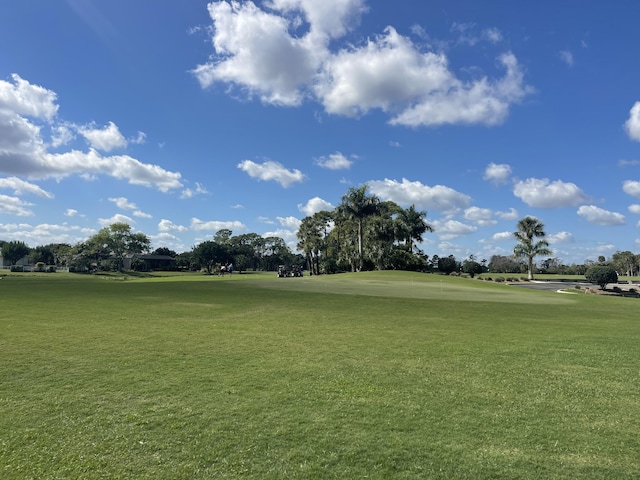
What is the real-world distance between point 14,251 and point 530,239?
156m

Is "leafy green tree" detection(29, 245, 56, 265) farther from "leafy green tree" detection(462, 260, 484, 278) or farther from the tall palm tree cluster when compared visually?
"leafy green tree" detection(462, 260, 484, 278)

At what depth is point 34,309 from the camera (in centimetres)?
1628

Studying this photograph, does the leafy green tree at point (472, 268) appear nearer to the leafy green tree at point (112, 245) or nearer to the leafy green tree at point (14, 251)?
the leafy green tree at point (112, 245)

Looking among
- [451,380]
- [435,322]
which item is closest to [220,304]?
[435,322]

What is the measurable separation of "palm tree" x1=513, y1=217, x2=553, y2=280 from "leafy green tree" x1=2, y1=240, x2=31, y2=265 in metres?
153

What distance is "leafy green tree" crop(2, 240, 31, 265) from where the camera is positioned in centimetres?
13900

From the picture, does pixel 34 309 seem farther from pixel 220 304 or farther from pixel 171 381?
pixel 171 381

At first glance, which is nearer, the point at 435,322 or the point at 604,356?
the point at 604,356

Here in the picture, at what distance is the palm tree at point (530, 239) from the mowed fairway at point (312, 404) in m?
77.3

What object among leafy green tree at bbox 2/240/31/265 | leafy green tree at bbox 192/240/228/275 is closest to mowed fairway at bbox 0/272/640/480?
leafy green tree at bbox 192/240/228/275


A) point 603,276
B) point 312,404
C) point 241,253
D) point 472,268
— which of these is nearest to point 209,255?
point 241,253

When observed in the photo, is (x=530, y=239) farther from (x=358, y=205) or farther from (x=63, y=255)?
(x=63, y=255)

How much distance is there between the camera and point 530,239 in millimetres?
82750

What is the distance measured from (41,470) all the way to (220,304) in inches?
631
